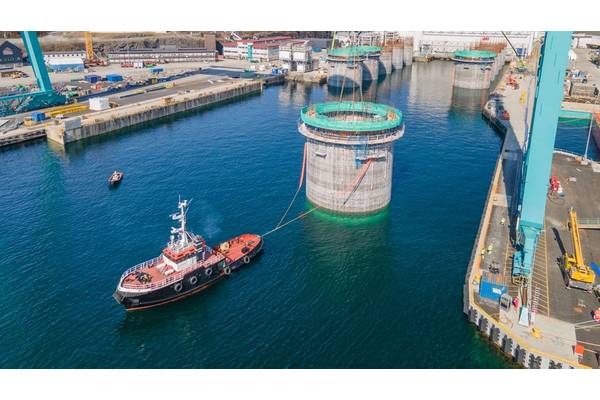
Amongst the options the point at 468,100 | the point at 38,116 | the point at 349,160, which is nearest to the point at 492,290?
the point at 349,160

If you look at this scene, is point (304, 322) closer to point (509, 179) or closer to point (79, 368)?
point (79, 368)

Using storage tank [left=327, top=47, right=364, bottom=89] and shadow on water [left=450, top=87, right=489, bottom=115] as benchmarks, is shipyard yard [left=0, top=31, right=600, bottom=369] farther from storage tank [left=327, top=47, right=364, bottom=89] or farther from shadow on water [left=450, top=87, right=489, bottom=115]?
storage tank [left=327, top=47, right=364, bottom=89]

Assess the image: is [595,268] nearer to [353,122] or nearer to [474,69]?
[353,122]

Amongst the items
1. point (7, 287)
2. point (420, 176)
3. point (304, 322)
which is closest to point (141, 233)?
point (7, 287)

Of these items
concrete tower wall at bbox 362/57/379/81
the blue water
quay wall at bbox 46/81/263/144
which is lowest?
the blue water

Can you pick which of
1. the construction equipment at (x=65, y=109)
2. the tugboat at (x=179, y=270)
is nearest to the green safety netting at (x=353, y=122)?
the tugboat at (x=179, y=270)

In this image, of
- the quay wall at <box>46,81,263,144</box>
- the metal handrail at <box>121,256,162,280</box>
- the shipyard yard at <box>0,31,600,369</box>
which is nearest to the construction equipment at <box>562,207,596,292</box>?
the shipyard yard at <box>0,31,600,369</box>

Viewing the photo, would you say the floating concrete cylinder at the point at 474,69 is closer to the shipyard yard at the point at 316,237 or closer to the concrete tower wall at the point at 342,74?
the concrete tower wall at the point at 342,74
